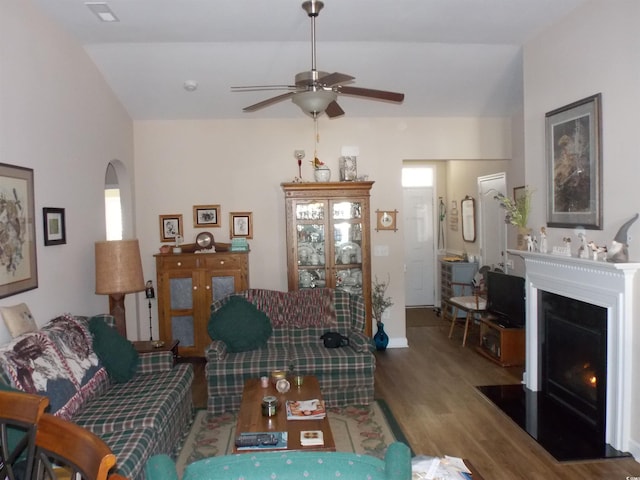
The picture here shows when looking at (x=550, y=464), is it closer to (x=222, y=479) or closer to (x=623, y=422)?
(x=623, y=422)

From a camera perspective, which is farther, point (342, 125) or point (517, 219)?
point (342, 125)

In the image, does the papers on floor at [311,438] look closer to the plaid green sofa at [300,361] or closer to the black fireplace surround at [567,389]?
the plaid green sofa at [300,361]

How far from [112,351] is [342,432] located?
175 cm

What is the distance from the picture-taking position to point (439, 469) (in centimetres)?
190

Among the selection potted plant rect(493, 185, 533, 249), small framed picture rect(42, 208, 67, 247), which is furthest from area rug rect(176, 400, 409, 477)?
potted plant rect(493, 185, 533, 249)

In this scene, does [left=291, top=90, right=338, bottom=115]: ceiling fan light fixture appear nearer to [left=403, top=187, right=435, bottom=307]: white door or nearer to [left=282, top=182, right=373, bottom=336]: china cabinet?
[left=282, top=182, right=373, bottom=336]: china cabinet

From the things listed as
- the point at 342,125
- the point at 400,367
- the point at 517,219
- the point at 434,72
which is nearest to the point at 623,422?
the point at 517,219

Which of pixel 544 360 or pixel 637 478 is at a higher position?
pixel 544 360

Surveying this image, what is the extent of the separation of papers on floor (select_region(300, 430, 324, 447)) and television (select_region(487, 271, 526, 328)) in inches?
123

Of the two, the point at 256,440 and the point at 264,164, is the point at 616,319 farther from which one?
the point at 264,164

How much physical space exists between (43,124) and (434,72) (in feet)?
11.7

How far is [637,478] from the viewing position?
291 centimetres

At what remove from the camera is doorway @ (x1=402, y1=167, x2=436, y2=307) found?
8164 millimetres

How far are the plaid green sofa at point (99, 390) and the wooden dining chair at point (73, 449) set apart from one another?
122 cm
